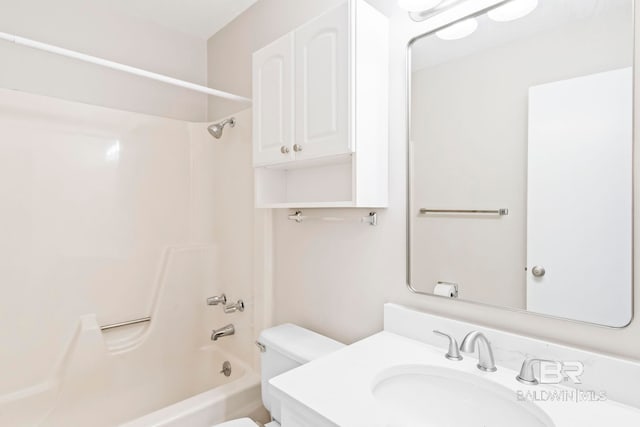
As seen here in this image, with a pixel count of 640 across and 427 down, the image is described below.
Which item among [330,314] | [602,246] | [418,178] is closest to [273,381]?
[330,314]

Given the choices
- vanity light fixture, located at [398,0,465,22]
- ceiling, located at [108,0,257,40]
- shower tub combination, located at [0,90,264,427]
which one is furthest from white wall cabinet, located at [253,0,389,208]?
shower tub combination, located at [0,90,264,427]

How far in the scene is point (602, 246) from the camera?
87 centimetres

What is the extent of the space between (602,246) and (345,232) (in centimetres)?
86

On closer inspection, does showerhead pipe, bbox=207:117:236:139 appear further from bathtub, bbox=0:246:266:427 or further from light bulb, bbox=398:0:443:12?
light bulb, bbox=398:0:443:12

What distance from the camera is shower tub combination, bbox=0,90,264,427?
163cm

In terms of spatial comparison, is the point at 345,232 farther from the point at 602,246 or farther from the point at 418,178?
the point at 602,246

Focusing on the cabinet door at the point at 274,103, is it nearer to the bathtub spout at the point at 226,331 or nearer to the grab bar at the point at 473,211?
the grab bar at the point at 473,211

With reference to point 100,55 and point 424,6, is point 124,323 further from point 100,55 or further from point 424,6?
point 424,6

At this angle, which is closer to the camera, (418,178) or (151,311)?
(418,178)

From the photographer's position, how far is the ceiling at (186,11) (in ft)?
6.55

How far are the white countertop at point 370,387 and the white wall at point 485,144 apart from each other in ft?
0.74

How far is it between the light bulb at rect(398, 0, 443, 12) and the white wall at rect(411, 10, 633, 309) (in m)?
0.10

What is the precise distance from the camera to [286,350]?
4.53ft

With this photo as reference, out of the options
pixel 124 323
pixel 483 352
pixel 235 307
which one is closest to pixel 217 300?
pixel 235 307
